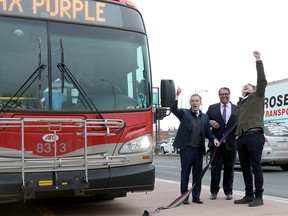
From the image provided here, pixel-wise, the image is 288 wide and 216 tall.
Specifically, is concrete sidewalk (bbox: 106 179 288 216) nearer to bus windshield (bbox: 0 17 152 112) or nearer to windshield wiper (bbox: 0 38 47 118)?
bus windshield (bbox: 0 17 152 112)

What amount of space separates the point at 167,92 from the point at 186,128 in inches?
43.7

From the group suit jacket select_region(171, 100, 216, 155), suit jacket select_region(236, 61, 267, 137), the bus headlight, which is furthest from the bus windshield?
suit jacket select_region(236, 61, 267, 137)

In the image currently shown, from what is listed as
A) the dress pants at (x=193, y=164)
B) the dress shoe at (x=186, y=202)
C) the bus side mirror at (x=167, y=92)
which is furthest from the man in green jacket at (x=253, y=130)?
the bus side mirror at (x=167, y=92)

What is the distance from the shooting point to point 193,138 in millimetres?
7047

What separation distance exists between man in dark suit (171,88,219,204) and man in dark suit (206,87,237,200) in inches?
8.8

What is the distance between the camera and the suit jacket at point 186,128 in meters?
7.07

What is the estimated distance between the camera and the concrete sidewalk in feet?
20.6

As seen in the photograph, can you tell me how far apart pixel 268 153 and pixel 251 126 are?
22.7ft

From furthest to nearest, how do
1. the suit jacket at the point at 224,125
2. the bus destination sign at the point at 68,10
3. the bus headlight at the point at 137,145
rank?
the suit jacket at the point at 224,125
the bus headlight at the point at 137,145
the bus destination sign at the point at 68,10

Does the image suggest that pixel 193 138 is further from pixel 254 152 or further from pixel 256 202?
pixel 256 202

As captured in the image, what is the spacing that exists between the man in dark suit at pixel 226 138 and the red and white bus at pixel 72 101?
1785mm

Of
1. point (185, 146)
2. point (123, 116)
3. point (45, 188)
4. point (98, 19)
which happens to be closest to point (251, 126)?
point (185, 146)

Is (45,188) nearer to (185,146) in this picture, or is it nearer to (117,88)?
(117,88)

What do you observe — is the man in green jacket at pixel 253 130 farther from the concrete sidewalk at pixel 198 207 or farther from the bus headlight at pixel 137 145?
the bus headlight at pixel 137 145
